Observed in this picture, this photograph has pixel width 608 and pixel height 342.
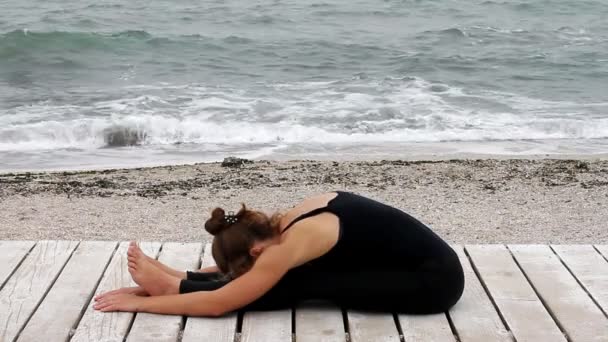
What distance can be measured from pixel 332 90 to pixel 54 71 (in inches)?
245

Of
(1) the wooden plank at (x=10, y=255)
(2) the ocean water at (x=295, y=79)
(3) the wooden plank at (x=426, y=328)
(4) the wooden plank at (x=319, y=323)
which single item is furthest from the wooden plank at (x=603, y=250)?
(2) the ocean water at (x=295, y=79)

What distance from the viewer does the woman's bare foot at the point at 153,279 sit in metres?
3.82

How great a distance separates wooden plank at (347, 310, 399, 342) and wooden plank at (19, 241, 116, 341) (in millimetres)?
1188

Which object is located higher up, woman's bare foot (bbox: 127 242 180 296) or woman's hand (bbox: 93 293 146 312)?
woman's bare foot (bbox: 127 242 180 296)

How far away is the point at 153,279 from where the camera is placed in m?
3.82

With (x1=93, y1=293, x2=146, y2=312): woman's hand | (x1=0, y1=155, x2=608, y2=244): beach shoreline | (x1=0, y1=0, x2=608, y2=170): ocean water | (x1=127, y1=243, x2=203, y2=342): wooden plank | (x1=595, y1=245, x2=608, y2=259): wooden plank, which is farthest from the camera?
(x1=0, y1=0, x2=608, y2=170): ocean water

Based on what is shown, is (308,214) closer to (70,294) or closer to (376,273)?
(376,273)

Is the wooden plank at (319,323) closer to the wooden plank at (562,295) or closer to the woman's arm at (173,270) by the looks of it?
the woman's arm at (173,270)

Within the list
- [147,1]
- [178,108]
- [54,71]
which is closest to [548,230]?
[178,108]

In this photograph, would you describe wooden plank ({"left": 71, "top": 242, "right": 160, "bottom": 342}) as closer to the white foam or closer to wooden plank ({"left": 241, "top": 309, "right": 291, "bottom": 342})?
wooden plank ({"left": 241, "top": 309, "right": 291, "bottom": 342})

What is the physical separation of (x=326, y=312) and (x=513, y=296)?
0.90 meters

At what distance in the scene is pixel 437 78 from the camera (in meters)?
17.9

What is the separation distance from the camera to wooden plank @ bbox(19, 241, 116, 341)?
3604 mm

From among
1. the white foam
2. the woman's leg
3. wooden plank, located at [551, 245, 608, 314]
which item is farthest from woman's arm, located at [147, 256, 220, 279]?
the white foam
